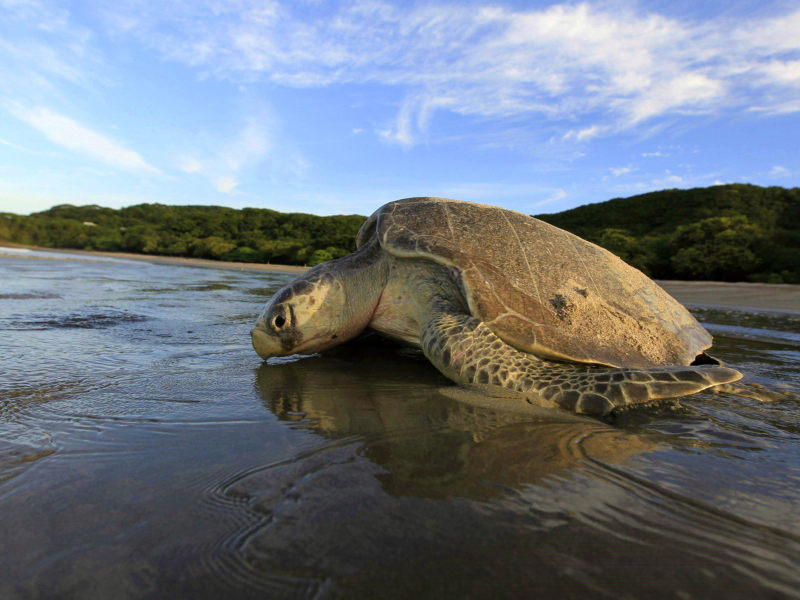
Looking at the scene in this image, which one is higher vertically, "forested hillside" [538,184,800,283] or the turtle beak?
"forested hillside" [538,184,800,283]

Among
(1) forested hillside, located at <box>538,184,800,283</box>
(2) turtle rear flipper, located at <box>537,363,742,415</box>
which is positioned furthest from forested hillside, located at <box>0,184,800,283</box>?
(2) turtle rear flipper, located at <box>537,363,742,415</box>

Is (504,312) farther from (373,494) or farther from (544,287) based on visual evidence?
(373,494)

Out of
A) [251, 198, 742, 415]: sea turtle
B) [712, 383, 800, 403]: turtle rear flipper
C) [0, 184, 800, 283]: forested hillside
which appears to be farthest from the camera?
[0, 184, 800, 283]: forested hillside

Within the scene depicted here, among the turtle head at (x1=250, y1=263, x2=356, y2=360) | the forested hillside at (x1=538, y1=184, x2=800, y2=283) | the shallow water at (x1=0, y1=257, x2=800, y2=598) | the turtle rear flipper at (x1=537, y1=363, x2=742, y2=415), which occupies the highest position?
the forested hillside at (x1=538, y1=184, x2=800, y2=283)

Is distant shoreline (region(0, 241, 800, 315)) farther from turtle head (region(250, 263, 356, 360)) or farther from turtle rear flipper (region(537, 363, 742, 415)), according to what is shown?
turtle head (region(250, 263, 356, 360))

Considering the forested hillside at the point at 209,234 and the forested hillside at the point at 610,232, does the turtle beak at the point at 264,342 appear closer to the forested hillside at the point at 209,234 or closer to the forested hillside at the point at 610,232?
the forested hillside at the point at 610,232

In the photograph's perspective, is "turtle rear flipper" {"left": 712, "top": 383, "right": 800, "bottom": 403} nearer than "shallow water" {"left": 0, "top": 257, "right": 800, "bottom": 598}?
No

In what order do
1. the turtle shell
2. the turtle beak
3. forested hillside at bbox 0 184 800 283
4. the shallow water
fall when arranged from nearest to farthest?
the shallow water → the turtle shell → the turtle beak → forested hillside at bbox 0 184 800 283

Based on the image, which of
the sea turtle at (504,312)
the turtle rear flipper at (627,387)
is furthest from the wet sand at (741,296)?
the turtle rear flipper at (627,387)

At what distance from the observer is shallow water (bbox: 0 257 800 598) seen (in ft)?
3.19

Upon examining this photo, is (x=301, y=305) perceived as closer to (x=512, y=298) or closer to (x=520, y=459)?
(x=512, y=298)

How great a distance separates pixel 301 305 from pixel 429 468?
7.44ft

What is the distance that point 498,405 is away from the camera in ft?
7.80

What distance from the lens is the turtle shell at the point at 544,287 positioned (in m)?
2.94
